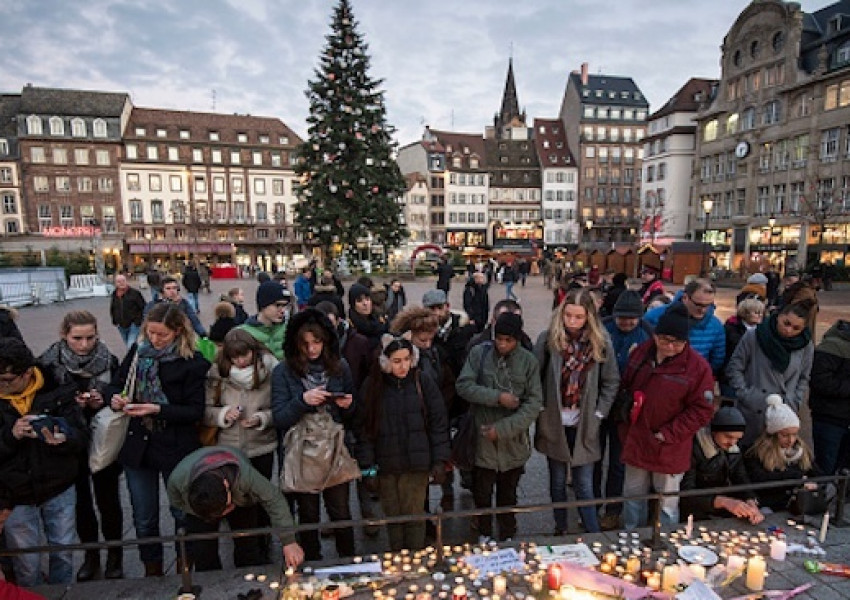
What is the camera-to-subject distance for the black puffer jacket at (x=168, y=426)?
3.30 m

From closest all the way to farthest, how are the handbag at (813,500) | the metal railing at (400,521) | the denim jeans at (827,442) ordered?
the metal railing at (400,521)
the handbag at (813,500)
the denim jeans at (827,442)

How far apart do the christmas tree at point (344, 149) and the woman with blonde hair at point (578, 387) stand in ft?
68.1

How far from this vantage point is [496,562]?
2.99m

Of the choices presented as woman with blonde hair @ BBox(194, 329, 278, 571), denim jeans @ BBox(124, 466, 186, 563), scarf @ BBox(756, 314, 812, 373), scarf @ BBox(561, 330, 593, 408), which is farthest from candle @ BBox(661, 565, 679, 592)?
denim jeans @ BBox(124, 466, 186, 563)

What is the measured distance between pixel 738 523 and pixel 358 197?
72.9 feet

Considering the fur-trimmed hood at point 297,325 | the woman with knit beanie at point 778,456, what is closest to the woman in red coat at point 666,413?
the woman with knit beanie at point 778,456

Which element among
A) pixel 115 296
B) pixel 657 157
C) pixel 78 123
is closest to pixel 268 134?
pixel 78 123

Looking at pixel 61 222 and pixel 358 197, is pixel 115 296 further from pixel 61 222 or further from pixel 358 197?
pixel 61 222

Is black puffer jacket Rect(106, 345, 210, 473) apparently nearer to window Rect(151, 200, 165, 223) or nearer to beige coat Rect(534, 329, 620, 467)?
beige coat Rect(534, 329, 620, 467)

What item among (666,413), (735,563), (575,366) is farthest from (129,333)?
(735,563)

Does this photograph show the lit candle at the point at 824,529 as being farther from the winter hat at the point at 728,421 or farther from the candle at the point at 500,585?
the candle at the point at 500,585

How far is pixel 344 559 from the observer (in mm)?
3074

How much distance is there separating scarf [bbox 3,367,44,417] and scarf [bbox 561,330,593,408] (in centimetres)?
374

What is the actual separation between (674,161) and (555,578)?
55.0 m
